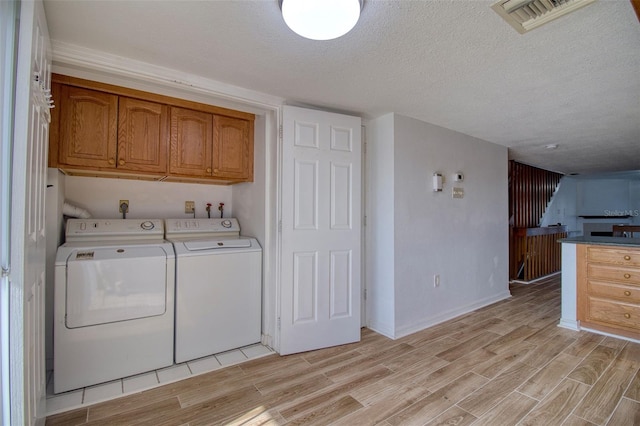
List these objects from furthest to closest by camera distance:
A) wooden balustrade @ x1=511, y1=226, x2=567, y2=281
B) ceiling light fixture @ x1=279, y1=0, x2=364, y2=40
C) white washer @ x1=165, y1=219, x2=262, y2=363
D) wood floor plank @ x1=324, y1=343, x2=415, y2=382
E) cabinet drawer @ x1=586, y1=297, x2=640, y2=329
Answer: wooden balustrade @ x1=511, y1=226, x2=567, y2=281
cabinet drawer @ x1=586, y1=297, x2=640, y2=329
white washer @ x1=165, y1=219, x2=262, y2=363
wood floor plank @ x1=324, y1=343, x2=415, y2=382
ceiling light fixture @ x1=279, y1=0, x2=364, y2=40

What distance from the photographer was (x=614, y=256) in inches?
120

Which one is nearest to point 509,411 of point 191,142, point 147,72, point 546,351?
point 546,351

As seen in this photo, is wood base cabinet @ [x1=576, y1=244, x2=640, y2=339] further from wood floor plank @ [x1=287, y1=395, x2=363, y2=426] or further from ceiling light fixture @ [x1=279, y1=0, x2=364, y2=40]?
ceiling light fixture @ [x1=279, y1=0, x2=364, y2=40]

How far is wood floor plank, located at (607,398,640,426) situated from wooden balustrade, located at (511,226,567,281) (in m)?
3.88

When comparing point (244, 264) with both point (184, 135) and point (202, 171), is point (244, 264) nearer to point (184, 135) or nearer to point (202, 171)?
point (202, 171)

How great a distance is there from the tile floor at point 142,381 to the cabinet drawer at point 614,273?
11.1 feet

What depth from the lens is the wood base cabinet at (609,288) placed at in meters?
2.93

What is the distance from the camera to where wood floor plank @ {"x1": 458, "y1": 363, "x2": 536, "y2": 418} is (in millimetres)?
1907

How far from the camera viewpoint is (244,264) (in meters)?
2.69

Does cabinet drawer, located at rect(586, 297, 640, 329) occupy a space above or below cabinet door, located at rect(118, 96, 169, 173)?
below

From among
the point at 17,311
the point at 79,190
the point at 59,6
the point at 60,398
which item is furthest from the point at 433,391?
the point at 79,190

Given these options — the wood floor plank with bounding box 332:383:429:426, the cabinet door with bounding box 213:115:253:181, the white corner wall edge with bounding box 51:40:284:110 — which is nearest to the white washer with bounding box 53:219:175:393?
the cabinet door with bounding box 213:115:253:181

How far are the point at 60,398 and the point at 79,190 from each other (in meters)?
1.62

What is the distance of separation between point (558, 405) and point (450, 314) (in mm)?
1587
